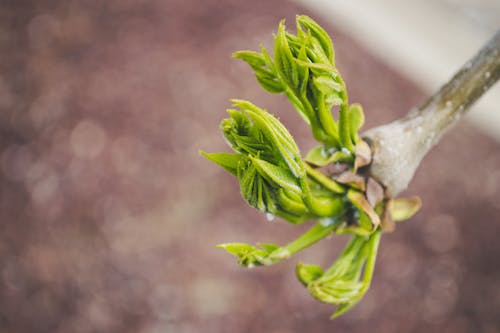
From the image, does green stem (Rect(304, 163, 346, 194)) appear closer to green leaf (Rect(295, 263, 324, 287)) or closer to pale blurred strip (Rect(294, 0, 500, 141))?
green leaf (Rect(295, 263, 324, 287))

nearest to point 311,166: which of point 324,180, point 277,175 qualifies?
point 324,180

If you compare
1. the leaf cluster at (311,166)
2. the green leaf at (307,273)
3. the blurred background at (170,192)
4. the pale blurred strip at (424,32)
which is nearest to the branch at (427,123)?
the leaf cluster at (311,166)

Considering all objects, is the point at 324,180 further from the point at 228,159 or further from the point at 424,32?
the point at 424,32

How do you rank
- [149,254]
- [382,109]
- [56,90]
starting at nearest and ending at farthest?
[149,254], [56,90], [382,109]

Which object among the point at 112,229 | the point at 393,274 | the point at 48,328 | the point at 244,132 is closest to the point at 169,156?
the point at 112,229

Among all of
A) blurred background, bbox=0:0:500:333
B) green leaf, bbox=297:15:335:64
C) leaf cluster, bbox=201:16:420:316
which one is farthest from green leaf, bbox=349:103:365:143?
blurred background, bbox=0:0:500:333

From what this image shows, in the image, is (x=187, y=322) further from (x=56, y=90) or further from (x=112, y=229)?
(x=56, y=90)
